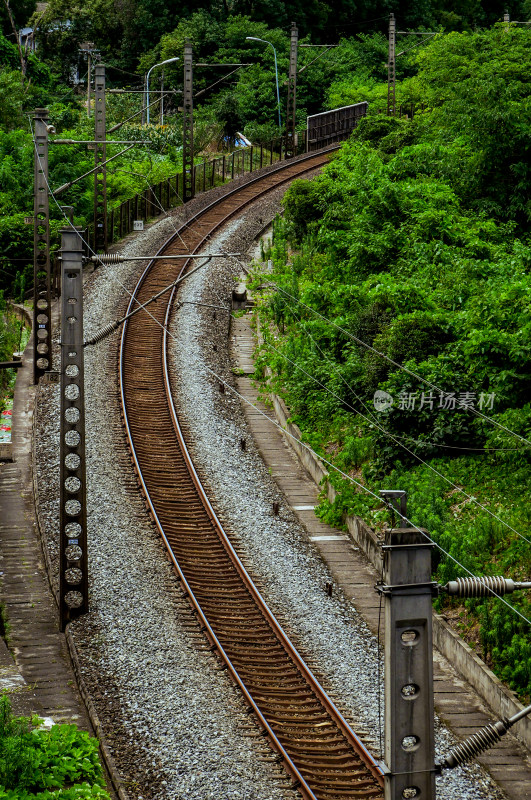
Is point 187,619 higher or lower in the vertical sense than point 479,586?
lower

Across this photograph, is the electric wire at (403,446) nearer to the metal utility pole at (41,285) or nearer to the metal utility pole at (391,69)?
the metal utility pole at (41,285)

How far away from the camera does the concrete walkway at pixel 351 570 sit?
40.1 ft

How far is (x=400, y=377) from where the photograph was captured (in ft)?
66.0

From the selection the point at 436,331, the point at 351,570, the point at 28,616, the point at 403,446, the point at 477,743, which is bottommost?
the point at 351,570

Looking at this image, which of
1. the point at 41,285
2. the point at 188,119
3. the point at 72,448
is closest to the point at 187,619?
the point at 72,448

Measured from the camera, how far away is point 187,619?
1542 cm

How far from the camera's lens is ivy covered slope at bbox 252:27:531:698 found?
1689 centimetres

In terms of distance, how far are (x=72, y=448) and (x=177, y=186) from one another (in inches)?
1194

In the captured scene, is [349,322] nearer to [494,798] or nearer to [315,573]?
[315,573]

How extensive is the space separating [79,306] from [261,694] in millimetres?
6161

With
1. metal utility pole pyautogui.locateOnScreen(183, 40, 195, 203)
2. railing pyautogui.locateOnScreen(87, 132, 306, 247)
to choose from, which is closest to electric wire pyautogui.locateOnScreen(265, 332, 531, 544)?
railing pyautogui.locateOnScreen(87, 132, 306, 247)

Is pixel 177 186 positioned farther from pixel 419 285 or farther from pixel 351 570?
pixel 351 570

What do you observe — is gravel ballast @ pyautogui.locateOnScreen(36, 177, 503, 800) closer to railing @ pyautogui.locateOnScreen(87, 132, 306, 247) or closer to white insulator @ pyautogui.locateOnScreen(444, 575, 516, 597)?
white insulator @ pyautogui.locateOnScreen(444, 575, 516, 597)

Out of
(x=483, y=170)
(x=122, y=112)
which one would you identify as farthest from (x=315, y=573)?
(x=122, y=112)
